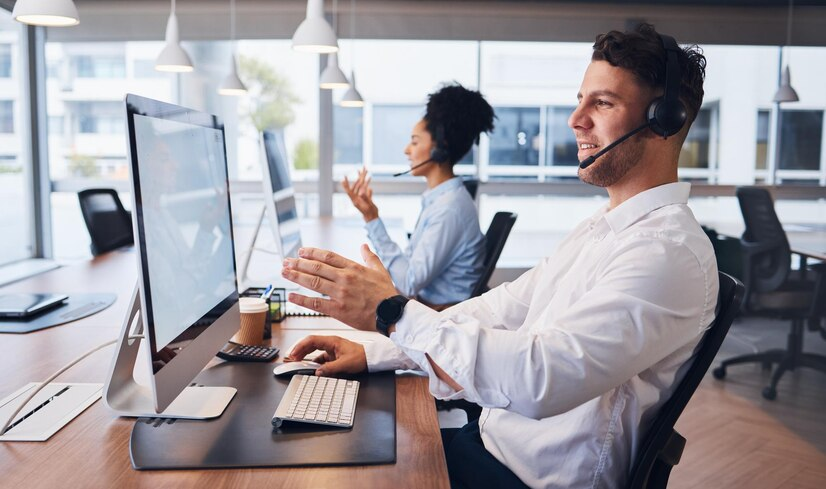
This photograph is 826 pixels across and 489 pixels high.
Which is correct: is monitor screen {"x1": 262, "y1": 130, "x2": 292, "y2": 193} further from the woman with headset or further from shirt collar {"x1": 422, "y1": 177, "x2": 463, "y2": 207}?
shirt collar {"x1": 422, "y1": 177, "x2": 463, "y2": 207}

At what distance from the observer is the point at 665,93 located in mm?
1181

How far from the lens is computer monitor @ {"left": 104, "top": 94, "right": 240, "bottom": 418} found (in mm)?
957

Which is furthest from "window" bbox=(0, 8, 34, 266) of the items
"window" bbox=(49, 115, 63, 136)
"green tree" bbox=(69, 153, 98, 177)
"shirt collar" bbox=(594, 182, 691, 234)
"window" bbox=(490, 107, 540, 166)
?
"shirt collar" bbox=(594, 182, 691, 234)

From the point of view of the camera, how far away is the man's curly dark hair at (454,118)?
2.68 m

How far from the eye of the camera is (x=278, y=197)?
238 centimetres

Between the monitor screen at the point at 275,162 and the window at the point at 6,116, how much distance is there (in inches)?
181

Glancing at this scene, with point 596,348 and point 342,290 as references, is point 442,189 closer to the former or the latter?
point 342,290

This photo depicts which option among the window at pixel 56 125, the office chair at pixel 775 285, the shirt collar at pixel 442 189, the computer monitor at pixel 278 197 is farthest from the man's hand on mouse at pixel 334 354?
the window at pixel 56 125

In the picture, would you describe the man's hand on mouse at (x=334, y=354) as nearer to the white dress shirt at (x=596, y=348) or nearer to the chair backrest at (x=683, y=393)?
the white dress shirt at (x=596, y=348)

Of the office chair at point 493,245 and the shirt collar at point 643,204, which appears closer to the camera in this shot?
the shirt collar at point 643,204

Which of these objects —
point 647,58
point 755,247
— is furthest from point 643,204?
point 755,247

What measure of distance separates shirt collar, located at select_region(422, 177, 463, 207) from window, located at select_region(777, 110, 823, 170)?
4.98 m

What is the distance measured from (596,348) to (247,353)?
0.86 metres

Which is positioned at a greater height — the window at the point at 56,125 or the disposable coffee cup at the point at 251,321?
the window at the point at 56,125
